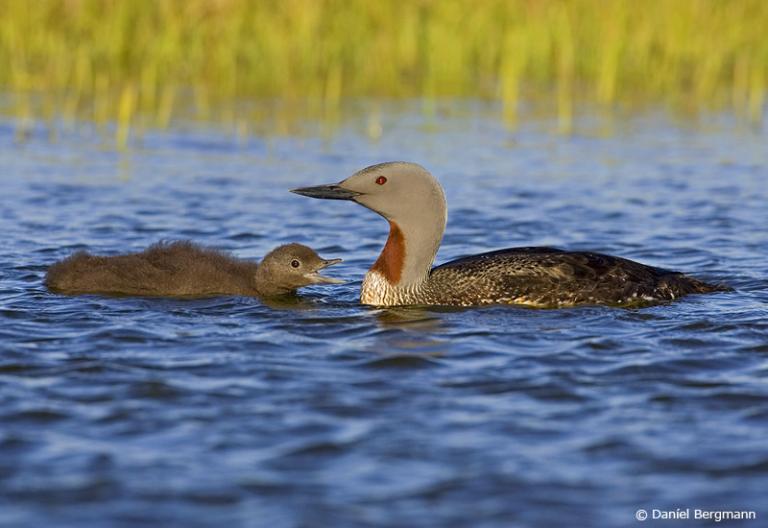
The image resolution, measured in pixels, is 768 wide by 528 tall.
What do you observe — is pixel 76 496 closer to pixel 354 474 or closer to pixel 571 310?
pixel 354 474

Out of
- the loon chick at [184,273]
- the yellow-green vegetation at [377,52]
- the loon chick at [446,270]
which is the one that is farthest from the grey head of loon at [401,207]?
the yellow-green vegetation at [377,52]

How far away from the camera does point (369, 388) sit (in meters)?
Result: 5.48

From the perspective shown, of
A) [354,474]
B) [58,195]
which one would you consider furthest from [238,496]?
[58,195]

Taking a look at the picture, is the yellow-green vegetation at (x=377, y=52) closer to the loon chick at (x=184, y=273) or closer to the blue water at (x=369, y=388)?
the blue water at (x=369, y=388)

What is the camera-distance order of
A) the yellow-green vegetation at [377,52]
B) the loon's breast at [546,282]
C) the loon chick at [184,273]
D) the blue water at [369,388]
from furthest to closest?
the yellow-green vegetation at [377,52] < the loon chick at [184,273] < the loon's breast at [546,282] < the blue water at [369,388]

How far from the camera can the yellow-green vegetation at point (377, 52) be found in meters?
14.9

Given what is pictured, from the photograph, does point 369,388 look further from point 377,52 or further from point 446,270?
point 377,52

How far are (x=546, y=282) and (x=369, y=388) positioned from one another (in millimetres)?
1936

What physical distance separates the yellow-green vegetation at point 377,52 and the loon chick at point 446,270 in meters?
6.98

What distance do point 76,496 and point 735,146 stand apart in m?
9.55

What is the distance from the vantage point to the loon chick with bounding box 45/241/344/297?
7.40 metres

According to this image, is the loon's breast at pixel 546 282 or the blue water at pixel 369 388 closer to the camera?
the blue water at pixel 369 388

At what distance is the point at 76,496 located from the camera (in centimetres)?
426

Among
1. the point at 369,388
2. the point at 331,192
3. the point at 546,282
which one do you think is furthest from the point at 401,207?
the point at 369,388
